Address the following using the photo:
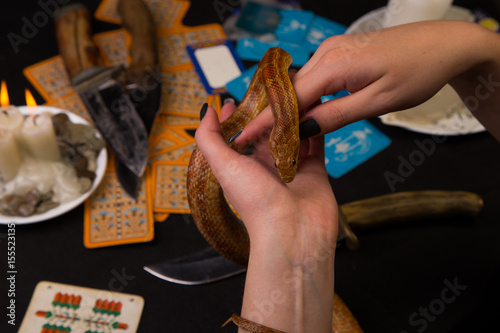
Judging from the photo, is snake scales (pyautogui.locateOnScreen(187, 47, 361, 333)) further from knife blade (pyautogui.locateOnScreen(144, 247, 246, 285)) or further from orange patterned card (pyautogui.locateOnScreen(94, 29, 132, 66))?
orange patterned card (pyautogui.locateOnScreen(94, 29, 132, 66))

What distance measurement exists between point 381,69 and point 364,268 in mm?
677

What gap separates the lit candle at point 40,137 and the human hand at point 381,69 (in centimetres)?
69

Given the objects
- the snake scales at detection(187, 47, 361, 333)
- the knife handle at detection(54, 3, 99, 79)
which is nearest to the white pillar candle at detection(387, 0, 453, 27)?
the snake scales at detection(187, 47, 361, 333)

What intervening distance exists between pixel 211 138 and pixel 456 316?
2.99 ft

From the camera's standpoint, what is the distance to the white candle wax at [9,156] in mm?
1302

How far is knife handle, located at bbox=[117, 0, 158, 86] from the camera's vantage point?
1.66 metres

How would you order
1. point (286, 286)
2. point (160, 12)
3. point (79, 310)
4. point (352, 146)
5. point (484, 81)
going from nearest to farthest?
point (286, 286) < point (484, 81) < point (79, 310) < point (352, 146) < point (160, 12)

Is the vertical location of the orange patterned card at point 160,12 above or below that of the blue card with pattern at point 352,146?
above

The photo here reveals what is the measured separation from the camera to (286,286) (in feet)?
2.88

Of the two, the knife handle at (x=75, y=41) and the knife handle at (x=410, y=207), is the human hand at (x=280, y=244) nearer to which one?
the knife handle at (x=410, y=207)

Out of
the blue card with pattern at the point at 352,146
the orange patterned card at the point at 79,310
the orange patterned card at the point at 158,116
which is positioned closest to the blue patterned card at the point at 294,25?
the orange patterned card at the point at 158,116

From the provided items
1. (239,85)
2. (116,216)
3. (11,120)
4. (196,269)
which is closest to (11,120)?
(11,120)

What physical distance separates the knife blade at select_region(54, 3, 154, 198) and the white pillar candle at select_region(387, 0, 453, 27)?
3.55 feet

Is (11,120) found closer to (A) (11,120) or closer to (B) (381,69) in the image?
(A) (11,120)
